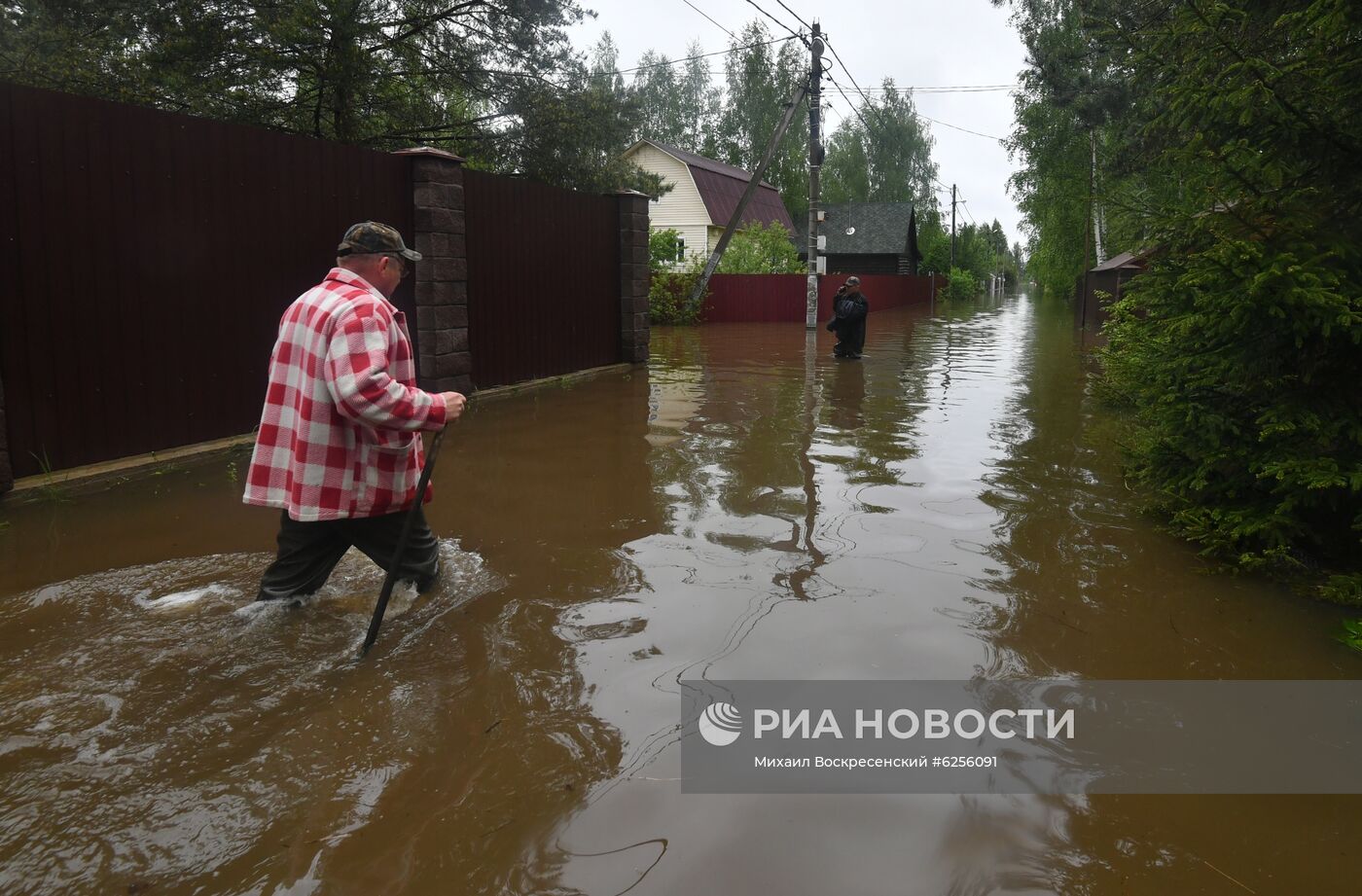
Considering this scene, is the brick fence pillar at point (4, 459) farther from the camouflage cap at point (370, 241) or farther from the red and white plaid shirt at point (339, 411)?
the camouflage cap at point (370, 241)

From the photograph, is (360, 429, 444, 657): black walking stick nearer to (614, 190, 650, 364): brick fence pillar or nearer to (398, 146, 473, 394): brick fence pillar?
(398, 146, 473, 394): brick fence pillar

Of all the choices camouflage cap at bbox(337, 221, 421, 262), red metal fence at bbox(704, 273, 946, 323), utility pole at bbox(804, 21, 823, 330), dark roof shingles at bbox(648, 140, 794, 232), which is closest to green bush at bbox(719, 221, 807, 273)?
red metal fence at bbox(704, 273, 946, 323)

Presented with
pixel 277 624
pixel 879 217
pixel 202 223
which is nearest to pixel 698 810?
pixel 277 624

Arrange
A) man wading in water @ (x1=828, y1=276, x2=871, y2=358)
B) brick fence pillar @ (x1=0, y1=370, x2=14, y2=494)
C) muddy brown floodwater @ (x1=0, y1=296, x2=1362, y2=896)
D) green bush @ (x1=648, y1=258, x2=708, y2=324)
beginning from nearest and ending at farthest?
muddy brown floodwater @ (x1=0, y1=296, x2=1362, y2=896), brick fence pillar @ (x1=0, y1=370, x2=14, y2=494), man wading in water @ (x1=828, y1=276, x2=871, y2=358), green bush @ (x1=648, y1=258, x2=708, y2=324)

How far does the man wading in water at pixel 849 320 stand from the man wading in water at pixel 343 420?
41.2ft

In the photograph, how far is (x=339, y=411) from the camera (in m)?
3.86

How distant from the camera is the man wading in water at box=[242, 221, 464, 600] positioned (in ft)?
12.4

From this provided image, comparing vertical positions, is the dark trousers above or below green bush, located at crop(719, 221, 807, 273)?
below

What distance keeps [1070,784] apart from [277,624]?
121 inches

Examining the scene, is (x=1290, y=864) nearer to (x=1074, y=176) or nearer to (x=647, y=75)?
(x=1074, y=176)

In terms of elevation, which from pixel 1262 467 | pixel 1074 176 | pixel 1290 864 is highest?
pixel 1074 176

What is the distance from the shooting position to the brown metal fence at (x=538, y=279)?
35.1 feet

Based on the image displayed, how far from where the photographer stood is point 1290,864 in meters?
2.66

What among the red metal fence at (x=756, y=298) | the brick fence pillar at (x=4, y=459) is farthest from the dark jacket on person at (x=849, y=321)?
the red metal fence at (x=756, y=298)
